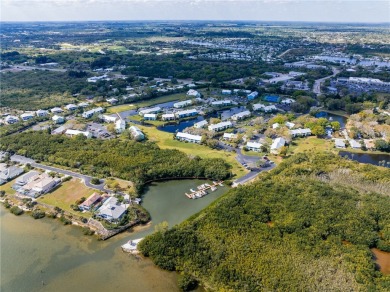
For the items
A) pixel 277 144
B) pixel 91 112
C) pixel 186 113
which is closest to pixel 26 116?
pixel 91 112

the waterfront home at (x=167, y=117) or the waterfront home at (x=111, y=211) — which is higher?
the waterfront home at (x=167, y=117)

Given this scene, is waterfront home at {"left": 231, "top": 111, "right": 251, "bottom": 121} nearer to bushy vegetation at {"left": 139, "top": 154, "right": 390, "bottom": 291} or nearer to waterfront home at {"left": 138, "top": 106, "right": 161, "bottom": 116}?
waterfront home at {"left": 138, "top": 106, "right": 161, "bottom": 116}

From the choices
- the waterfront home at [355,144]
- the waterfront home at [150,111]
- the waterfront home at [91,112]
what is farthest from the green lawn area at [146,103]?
the waterfront home at [355,144]

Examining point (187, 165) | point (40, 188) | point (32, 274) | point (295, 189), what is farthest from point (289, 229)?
point (40, 188)

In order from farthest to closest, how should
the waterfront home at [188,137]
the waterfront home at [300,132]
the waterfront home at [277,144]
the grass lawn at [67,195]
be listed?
1. the waterfront home at [300,132]
2. the waterfront home at [188,137]
3. the waterfront home at [277,144]
4. the grass lawn at [67,195]

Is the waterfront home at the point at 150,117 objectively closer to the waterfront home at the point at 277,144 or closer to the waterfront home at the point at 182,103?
the waterfront home at the point at 182,103
